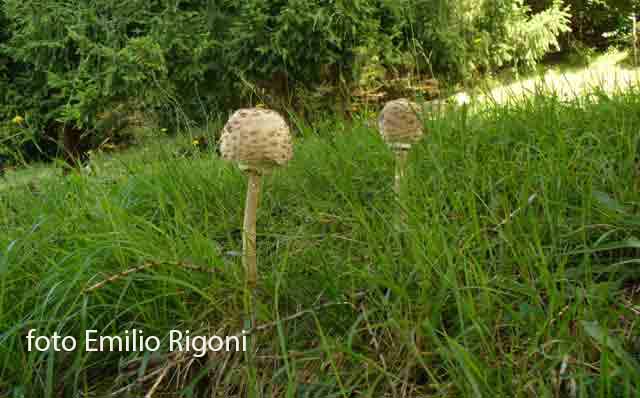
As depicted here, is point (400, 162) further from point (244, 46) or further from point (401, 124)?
point (244, 46)

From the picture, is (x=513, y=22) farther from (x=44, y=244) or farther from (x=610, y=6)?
(x=44, y=244)

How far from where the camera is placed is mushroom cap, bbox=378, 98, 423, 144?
69.7 inches

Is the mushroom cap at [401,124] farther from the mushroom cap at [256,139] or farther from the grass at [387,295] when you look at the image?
the mushroom cap at [256,139]

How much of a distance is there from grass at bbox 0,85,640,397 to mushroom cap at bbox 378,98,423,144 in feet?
0.65

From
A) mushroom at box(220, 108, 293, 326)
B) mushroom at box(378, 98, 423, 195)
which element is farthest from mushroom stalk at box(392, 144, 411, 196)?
mushroom at box(220, 108, 293, 326)

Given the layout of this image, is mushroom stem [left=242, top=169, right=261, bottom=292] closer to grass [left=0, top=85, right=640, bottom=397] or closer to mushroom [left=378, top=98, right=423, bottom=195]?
grass [left=0, top=85, right=640, bottom=397]

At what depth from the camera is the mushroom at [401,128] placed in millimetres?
1770

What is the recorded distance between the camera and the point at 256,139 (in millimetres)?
1412

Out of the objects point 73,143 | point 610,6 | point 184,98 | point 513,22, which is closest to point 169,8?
point 184,98

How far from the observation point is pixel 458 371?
101 cm

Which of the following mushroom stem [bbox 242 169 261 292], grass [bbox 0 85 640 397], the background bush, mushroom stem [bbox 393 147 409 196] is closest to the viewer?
grass [bbox 0 85 640 397]

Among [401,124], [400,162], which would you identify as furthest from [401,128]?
[400,162]

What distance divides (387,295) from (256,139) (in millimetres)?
574

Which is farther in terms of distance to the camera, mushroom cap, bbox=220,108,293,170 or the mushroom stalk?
the mushroom stalk
